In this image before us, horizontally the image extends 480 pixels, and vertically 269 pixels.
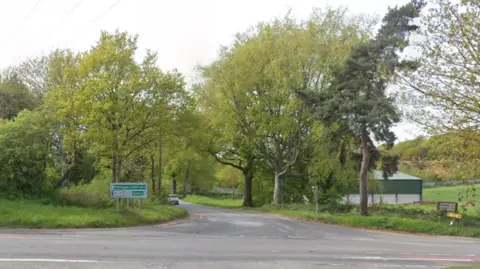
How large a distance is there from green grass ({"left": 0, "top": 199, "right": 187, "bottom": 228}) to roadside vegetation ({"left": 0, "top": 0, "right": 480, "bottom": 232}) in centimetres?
9

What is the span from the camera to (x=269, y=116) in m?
40.5

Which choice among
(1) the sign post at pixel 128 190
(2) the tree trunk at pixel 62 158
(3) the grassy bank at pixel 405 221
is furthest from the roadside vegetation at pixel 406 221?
(2) the tree trunk at pixel 62 158

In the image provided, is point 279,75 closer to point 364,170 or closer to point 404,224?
point 364,170

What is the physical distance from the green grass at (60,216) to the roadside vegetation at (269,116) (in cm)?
9

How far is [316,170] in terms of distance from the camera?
1580 inches

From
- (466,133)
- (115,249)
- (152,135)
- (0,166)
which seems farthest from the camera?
(152,135)

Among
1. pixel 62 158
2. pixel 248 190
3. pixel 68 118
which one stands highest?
pixel 68 118

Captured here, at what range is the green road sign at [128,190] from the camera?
24.9m

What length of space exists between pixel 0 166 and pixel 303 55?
23.0m

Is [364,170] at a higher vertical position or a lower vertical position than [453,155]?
lower

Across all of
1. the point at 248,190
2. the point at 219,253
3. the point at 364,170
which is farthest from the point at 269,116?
the point at 219,253

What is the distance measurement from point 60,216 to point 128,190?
400 centimetres

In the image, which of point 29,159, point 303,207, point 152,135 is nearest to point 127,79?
point 152,135

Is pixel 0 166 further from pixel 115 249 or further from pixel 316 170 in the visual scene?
pixel 316 170
